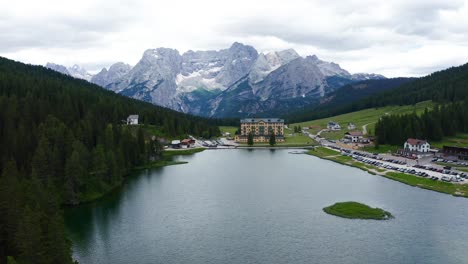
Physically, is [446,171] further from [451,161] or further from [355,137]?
[355,137]

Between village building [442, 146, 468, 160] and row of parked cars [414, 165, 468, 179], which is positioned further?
village building [442, 146, 468, 160]

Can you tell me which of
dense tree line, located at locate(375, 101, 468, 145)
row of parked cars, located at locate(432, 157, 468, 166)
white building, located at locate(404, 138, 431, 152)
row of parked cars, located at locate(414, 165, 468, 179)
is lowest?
row of parked cars, located at locate(414, 165, 468, 179)

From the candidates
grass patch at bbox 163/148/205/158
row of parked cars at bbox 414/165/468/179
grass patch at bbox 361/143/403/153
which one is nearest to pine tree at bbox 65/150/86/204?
grass patch at bbox 163/148/205/158

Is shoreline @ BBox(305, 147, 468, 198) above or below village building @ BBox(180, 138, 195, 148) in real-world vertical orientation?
below

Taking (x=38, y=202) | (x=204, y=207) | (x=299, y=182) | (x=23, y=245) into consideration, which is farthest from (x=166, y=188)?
(x=23, y=245)

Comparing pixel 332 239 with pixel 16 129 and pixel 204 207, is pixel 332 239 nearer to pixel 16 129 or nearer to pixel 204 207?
pixel 204 207

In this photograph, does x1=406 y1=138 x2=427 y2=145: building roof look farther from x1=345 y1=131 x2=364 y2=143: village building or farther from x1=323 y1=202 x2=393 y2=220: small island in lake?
x1=323 y1=202 x2=393 y2=220: small island in lake
